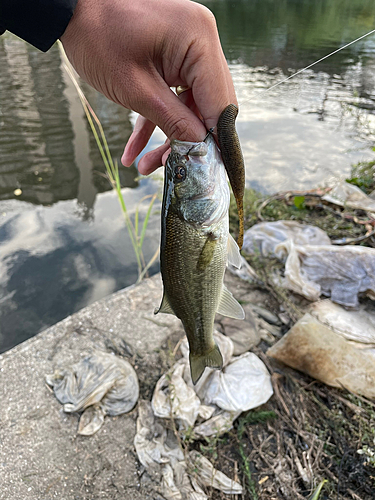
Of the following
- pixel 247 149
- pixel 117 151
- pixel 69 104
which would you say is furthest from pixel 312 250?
pixel 69 104

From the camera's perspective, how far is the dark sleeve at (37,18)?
1306 mm

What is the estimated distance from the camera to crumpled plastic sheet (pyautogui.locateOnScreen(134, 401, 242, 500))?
2219 millimetres

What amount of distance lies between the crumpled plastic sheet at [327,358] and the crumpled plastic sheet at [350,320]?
29 centimetres

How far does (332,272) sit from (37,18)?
11.4 feet

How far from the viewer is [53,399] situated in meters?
2.74

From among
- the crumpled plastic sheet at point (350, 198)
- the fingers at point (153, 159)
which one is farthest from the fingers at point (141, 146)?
the crumpled plastic sheet at point (350, 198)

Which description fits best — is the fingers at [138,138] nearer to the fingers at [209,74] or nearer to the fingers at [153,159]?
the fingers at [153,159]

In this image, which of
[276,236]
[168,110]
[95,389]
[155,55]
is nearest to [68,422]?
[95,389]

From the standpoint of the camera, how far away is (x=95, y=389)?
8.59ft

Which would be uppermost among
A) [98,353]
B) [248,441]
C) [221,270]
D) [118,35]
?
[118,35]

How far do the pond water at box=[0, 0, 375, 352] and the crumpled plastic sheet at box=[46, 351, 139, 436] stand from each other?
1.70 metres

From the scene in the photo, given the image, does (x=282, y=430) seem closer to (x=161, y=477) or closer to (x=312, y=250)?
(x=161, y=477)

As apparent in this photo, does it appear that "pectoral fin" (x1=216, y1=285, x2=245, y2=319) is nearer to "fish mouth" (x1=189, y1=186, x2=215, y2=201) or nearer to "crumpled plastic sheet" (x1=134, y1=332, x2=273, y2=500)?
"fish mouth" (x1=189, y1=186, x2=215, y2=201)

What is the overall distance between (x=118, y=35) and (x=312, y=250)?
130 inches
